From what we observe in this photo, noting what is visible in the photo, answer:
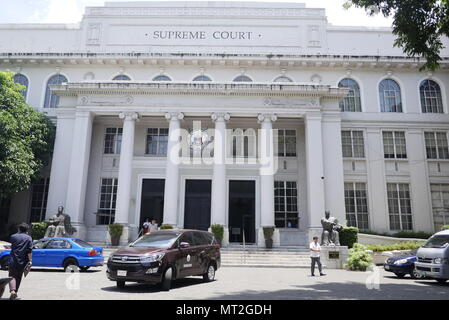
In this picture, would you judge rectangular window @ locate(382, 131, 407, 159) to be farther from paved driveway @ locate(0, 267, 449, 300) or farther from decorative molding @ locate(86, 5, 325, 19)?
paved driveway @ locate(0, 267, 449, 300)

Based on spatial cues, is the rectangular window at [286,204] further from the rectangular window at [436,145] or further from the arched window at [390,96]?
the rectangular window at [436,145]

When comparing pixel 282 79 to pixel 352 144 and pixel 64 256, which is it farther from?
pixel 64 256

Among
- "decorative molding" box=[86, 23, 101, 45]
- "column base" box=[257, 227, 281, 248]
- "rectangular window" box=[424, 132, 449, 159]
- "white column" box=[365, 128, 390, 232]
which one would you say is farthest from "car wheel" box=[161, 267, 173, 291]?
"decorative molding" box=[86, 23, 101, 45]

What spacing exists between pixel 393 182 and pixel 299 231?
7.61 meters

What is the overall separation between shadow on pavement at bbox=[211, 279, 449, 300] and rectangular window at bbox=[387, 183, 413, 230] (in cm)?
1410

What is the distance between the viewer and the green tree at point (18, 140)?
66.5ft

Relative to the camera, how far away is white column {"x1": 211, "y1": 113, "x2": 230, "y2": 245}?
21.4 meters

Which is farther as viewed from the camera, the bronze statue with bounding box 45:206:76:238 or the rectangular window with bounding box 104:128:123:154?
the rectangular window with bounding box 104:128:123:154

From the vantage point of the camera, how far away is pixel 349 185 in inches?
979

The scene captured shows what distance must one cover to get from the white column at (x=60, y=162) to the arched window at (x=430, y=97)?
24.8 m

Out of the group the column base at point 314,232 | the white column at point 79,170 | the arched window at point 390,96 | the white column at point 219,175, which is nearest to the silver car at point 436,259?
the column base at point 314,232

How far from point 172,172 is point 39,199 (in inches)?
409

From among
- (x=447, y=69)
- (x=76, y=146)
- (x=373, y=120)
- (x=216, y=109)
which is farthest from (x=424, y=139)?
(x=76, y=146)

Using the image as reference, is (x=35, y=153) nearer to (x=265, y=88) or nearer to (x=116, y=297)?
(x=265, y=88)
